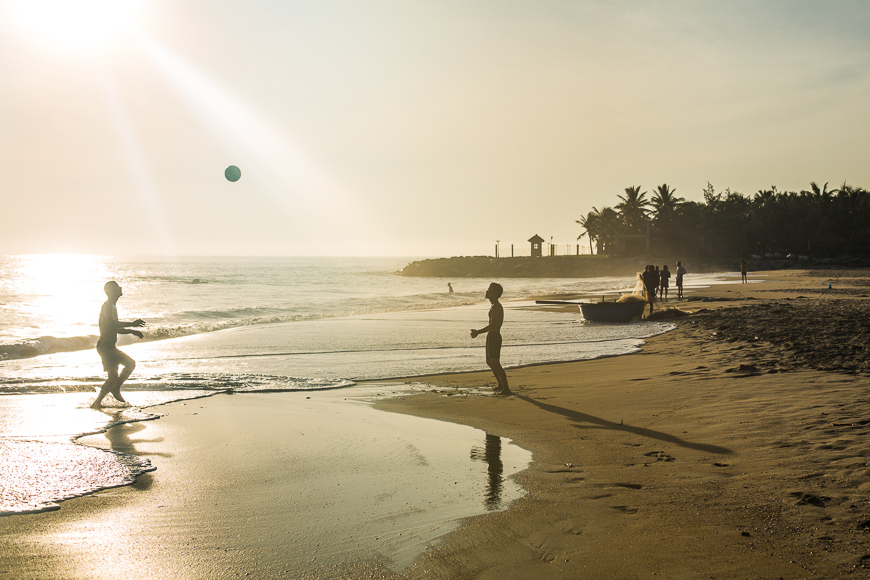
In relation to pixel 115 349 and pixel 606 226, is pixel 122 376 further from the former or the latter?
pixel 606 226

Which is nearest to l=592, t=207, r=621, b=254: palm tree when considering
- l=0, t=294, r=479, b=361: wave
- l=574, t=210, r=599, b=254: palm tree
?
l=574, t=210, r=599, b=254: palm tree

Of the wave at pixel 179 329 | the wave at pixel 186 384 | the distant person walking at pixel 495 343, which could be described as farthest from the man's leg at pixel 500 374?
the wave at pixel 179 329

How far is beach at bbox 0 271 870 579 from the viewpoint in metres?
3.64

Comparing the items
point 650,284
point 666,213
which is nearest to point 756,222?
point 666,213

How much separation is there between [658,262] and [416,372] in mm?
78799

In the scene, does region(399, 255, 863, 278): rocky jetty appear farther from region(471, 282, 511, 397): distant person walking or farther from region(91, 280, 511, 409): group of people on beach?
region(91, 280, 511, 409): group of people on beach

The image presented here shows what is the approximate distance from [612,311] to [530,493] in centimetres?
1652

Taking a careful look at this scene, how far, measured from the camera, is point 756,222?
85438mm

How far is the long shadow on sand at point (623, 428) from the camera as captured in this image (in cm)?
582

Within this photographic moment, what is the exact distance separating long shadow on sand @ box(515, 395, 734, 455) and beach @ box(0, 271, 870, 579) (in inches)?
1.4

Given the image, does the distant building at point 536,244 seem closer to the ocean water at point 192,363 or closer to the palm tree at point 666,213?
the palm tree at point 666,213

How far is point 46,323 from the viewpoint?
85.8ft

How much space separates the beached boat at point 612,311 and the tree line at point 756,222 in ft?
234

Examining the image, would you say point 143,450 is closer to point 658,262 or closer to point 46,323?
point 46,323
